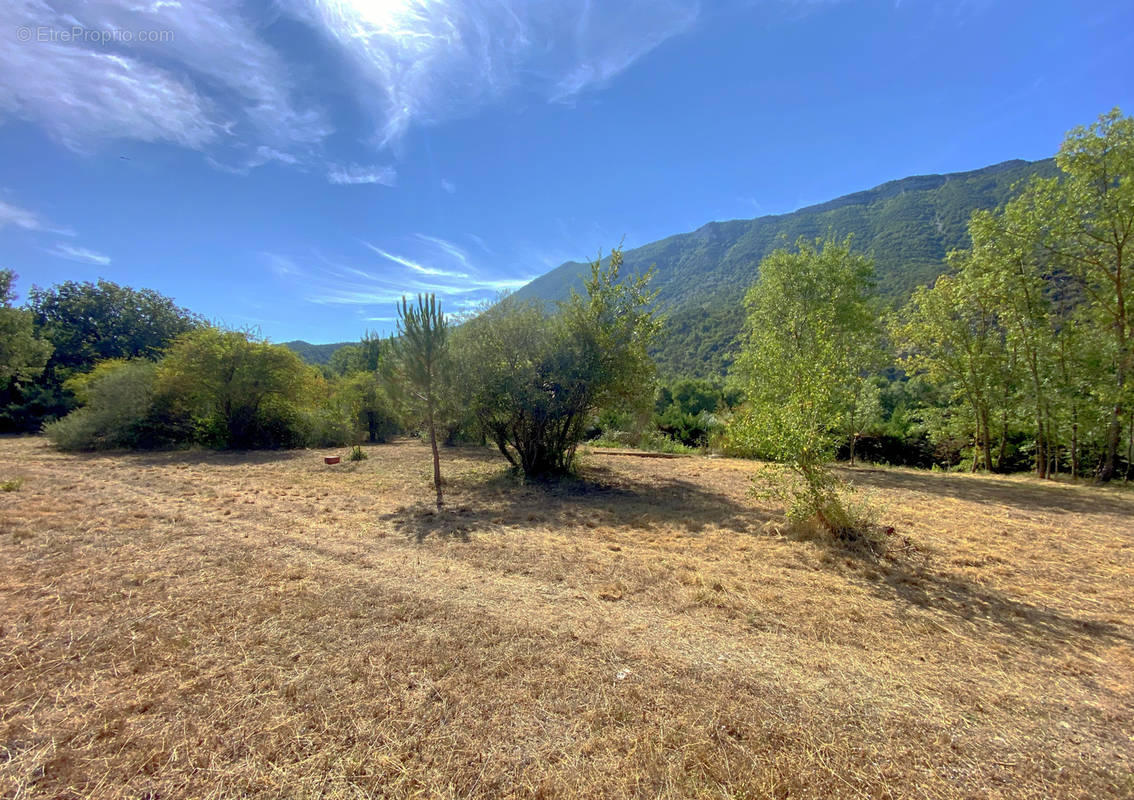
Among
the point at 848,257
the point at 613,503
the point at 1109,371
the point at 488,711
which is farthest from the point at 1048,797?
the point at 848,257

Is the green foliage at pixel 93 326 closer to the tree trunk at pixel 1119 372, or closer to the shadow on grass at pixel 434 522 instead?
the shadow on grass at pixel 434 522

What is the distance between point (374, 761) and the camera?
2057 millimetres

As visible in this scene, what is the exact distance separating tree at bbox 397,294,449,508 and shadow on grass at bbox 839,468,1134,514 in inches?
413

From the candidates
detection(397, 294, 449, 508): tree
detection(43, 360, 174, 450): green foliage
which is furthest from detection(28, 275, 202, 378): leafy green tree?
detection(397, 294, 449, 508): tree

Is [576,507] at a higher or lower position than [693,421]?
lower

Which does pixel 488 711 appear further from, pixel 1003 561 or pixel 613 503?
pixel 1003 561

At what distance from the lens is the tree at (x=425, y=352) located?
8336 mm

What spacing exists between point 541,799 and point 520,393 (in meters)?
7.15

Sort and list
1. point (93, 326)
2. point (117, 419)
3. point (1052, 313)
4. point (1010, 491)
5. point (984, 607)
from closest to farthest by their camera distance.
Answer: point (984, 607) < point (1010, 491) < point (1052, 313) < point (117, 419) < point (93, 326)

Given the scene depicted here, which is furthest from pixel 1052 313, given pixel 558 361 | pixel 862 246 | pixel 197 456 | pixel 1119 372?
pixel 862 246

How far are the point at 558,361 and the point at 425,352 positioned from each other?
2810mm

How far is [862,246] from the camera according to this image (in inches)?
2266

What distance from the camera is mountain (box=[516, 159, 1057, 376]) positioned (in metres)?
45.4

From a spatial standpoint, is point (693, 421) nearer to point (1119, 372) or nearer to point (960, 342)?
point (960, 342)
